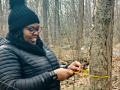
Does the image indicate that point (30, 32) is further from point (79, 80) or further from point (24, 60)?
point (79, 80)

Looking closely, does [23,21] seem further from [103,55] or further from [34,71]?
[103,55]

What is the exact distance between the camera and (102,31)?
184cm

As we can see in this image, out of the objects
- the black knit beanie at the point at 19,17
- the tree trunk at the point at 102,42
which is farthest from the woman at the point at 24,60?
the tree trunk at the point at 102,42

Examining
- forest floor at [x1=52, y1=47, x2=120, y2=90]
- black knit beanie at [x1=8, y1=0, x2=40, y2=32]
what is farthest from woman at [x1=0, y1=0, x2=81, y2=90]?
forest floor at [x1=52, y1=47, x2=120, y2=90]

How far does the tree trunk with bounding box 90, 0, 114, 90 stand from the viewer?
183 centimetres

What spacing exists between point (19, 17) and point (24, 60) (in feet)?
1.92

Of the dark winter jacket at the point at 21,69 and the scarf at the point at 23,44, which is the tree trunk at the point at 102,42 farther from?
the scarf at the point at 23,44

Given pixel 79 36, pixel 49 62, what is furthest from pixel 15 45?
pixel 79 36

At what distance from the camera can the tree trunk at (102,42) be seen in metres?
1.83

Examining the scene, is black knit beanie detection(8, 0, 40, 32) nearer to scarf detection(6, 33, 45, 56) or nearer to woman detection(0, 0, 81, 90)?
woman detection(0, 0, 81, 90)

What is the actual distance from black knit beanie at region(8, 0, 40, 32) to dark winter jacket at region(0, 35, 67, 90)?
230 mm

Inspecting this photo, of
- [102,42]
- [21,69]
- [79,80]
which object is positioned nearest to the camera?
[21,69]

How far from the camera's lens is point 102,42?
186 cm

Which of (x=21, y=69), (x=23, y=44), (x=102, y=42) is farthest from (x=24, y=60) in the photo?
(x=102, y=42)
